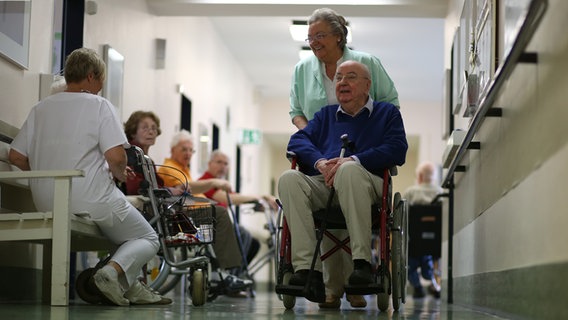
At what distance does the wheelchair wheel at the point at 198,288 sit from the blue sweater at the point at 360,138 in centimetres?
70

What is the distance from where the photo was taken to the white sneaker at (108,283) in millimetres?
4078

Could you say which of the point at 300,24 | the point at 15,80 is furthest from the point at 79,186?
the point at 300,24

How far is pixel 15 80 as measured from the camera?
4855mm

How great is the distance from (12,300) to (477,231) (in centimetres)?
225

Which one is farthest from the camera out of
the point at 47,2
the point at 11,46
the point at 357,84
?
the point at 47,2

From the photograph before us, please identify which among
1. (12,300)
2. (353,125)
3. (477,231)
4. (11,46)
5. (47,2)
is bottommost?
(12,300)

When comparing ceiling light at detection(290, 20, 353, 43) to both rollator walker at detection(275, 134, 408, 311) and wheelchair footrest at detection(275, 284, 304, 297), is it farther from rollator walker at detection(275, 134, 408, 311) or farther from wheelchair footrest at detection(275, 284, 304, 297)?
wheelchair footrest at detection(275, 284, 304, 297)

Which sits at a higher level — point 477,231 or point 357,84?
point 357,84

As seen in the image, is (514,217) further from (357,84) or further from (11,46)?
(11,46)

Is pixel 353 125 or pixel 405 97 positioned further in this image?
pixel 405 97

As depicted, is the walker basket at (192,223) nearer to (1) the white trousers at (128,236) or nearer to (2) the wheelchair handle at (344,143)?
(1) the white trousers at (128,236)

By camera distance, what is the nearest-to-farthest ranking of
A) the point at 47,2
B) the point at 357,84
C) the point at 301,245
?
the point at 301,245 < the point at 357,84 < the point at 47,2

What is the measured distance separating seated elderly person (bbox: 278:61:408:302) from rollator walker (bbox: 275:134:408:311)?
38mm

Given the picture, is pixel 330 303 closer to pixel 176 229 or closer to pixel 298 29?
pixel 176 229
